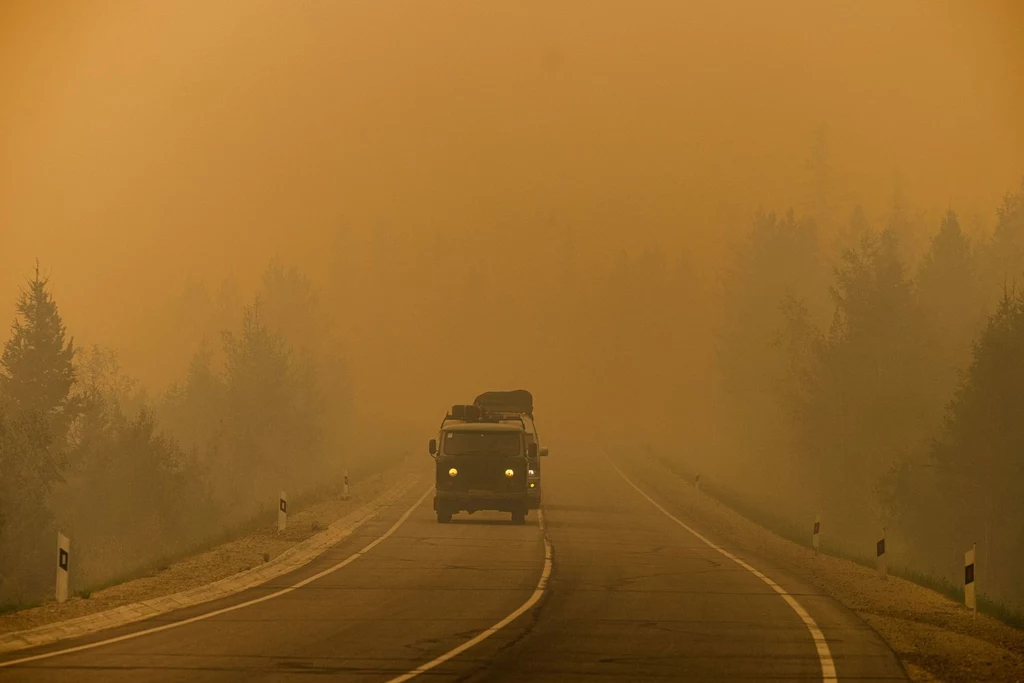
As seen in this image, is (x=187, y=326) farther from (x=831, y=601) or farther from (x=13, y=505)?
(x=831, y=601)

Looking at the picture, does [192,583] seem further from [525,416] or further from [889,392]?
[889,392]

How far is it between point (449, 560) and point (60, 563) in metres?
9.38

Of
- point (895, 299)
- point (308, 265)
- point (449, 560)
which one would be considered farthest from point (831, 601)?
point (308, 265)

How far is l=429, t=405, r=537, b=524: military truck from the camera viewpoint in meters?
34.0

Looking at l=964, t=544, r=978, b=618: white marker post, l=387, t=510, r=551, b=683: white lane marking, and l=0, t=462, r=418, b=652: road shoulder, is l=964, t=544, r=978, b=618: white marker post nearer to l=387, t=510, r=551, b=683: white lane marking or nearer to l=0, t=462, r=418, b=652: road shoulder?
l=387, t=510, r=551, b=683: white lane marking

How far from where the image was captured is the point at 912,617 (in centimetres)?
2011

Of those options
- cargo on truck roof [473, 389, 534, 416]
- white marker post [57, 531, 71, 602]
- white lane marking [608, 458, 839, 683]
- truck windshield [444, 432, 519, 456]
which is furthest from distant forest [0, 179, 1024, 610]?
cargo on truck roof [473, 389, 534, 416]

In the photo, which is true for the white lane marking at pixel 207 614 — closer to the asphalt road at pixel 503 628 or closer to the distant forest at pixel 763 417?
the asphalt road at pixel 503 628

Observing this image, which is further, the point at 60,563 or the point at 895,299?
the point at 895,299

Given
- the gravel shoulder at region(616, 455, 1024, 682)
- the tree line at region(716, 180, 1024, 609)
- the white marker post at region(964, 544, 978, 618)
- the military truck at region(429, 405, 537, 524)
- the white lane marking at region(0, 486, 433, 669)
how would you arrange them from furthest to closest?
the tree line at region(716, 180, 1024, 609) → the military truck at region(429, 405, 537, 524) → the white marker post at region(964, 544, 978, 618) → the gravel shoulder at region(616, 455, 1024, 682) → the white lane marking at region(0, 486, 433, 669)

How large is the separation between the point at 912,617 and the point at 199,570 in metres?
13.1

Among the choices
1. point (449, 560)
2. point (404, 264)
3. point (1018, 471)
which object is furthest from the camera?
point (404, 264)

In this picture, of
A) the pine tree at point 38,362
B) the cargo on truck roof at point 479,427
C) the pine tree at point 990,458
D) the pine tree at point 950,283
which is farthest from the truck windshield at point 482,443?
the pine tree at point 950,283

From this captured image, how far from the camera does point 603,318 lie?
15988 cm
